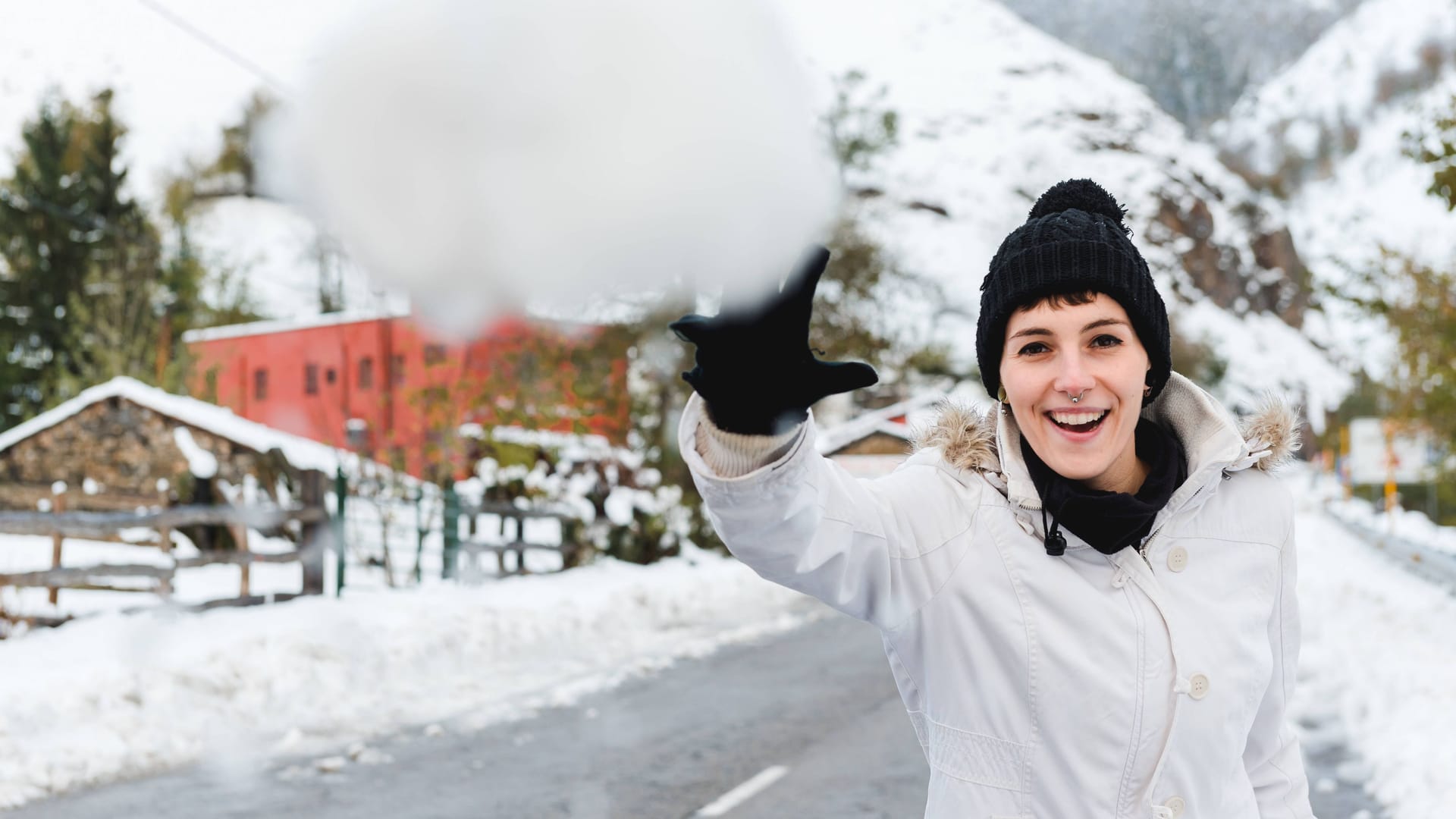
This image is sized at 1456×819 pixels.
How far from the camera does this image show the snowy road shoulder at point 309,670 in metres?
7.82

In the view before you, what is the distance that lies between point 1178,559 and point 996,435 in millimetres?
363

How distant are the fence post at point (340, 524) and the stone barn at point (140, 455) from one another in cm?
22

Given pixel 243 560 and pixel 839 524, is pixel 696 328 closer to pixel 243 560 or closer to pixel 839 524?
pixel 839 524

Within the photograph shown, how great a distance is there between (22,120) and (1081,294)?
121 ft

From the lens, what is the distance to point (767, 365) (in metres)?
1.58

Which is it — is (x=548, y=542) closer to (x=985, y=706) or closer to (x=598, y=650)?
(x=598, y=650)

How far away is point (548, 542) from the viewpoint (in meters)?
19.7

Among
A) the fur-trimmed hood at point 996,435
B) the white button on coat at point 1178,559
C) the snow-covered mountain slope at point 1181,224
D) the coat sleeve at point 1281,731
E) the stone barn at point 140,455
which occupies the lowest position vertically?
the stone barn at point 140,455

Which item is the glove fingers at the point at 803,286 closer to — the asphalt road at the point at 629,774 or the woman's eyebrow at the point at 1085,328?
the woman's eyebrow at the point at 1085,328

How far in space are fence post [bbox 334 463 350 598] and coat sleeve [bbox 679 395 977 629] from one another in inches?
532

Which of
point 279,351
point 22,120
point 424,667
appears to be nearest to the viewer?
point 424,667

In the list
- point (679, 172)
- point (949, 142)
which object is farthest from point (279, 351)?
point (949, 142)

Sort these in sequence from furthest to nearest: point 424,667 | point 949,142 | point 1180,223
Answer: point 949,142 < point 1180,223 < point 424,667

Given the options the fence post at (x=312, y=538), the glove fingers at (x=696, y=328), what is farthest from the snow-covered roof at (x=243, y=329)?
the glove fingers at (x=696, y=328)
